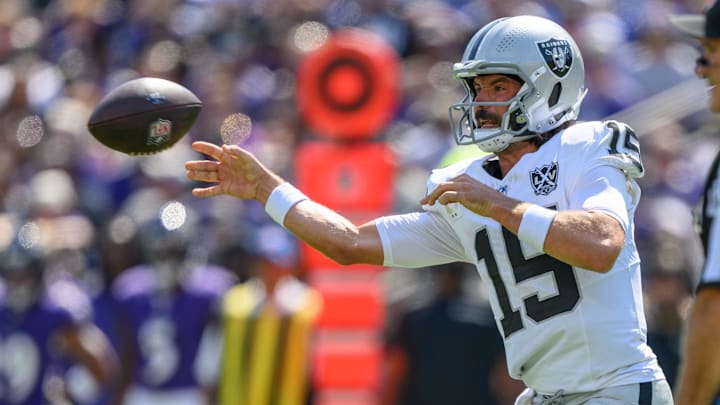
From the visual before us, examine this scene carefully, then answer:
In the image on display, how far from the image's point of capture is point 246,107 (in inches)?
401

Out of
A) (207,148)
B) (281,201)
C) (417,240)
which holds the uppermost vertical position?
(207,148)

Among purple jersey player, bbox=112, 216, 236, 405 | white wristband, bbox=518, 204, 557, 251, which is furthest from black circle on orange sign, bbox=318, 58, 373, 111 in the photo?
white wristband, bbox=518, 204, 557, 251

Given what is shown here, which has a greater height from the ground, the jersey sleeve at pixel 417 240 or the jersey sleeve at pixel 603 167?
the jersey sleeve at pixel 603 167

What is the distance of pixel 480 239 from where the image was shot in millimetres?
4074

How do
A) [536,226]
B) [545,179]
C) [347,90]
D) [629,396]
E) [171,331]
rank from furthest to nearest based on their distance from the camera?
[347,90] < [171,331] < [545,179] < [629,396] < [536,226]

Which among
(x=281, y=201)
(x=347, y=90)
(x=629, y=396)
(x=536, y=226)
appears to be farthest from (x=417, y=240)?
(x=347, y=90)

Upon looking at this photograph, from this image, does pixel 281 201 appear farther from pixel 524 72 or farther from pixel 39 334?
pixel 39 334

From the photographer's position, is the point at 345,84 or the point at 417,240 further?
the point at 345,84

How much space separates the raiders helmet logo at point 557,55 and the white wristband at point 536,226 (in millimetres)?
571

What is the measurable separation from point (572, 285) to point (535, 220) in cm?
31

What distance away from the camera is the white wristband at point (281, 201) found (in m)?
4.20

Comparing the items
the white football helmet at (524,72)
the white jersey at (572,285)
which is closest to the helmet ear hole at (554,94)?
the white football helmet at (524,72)

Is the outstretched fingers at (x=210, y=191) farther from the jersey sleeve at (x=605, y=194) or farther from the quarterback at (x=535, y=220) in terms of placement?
the jersey sleeve at (x=605, y=194)

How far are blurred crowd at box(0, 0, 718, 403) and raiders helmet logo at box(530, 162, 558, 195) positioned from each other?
343 cm
